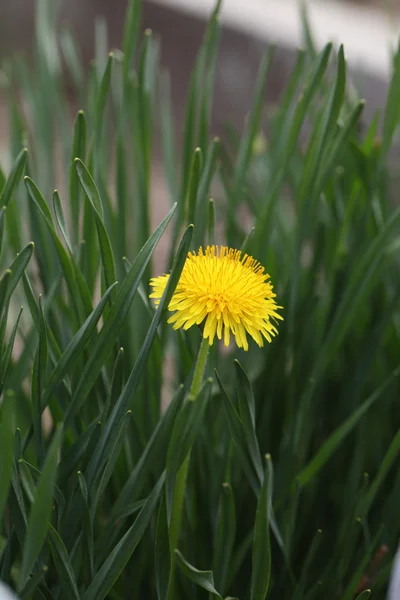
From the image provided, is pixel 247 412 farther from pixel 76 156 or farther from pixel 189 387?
pixel 76 156

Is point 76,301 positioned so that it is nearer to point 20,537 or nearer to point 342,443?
point 20,537

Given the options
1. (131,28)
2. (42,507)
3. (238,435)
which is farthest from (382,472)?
(131,28)

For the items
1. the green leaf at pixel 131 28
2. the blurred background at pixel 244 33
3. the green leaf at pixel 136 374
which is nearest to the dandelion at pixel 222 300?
the green leaf at pixel 136 374

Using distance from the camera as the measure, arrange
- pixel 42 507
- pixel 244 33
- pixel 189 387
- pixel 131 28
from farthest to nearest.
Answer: pixel 244 33 → pixel 131 28 → pixel 189 387 → pixel 42 507

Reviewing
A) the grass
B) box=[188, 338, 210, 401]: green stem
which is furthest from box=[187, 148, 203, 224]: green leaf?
box=[188, 338, 210, 401]: green stem

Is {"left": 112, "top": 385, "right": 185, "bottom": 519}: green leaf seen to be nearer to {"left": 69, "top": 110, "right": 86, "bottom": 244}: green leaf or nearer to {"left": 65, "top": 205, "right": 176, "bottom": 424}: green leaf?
{"left": 65, "top": 205, "right": 176, "bottom": 424}: green leaf

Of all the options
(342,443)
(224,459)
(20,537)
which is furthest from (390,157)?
(20,537)
